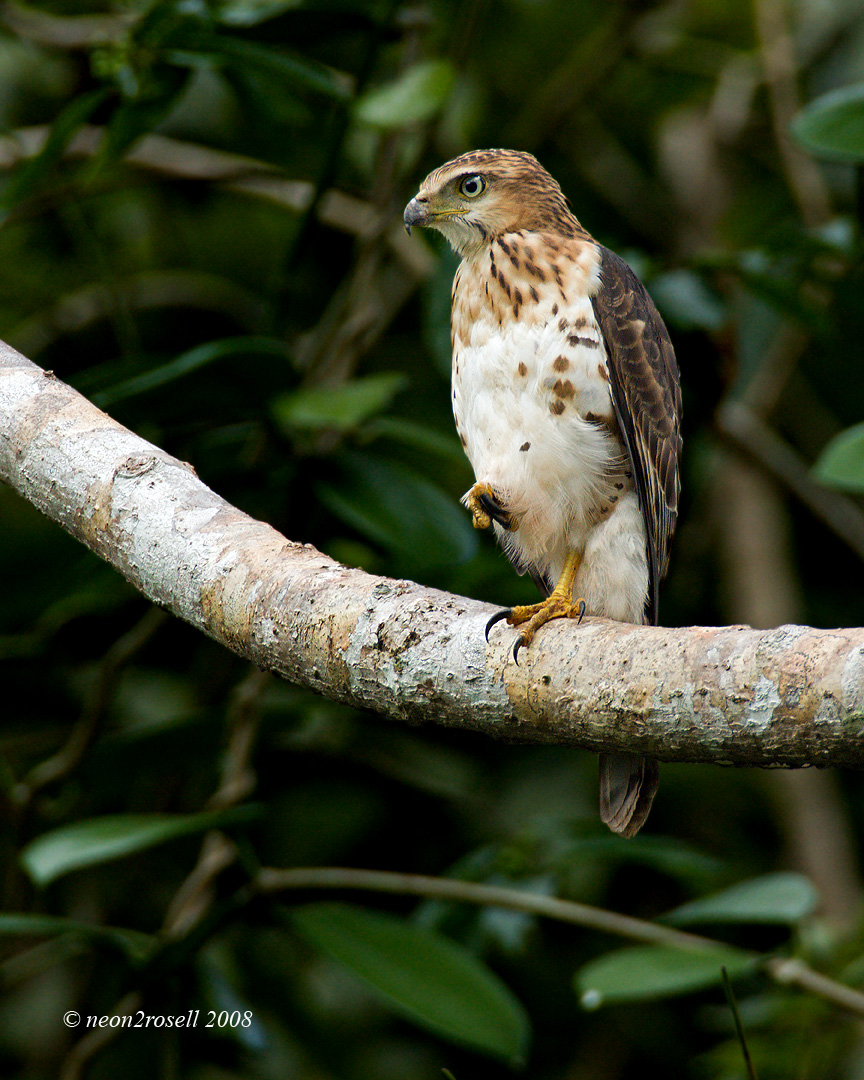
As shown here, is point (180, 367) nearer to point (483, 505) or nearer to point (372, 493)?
point (372, 493)

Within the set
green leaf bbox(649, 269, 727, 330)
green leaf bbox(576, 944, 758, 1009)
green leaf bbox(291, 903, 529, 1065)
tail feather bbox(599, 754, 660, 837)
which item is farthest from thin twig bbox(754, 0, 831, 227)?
green leaf bbox(291, 903, 529, 1065)

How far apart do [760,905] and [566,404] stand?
1484mm

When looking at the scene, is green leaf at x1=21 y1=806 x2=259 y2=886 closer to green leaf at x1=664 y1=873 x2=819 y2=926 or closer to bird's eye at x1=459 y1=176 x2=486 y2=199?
green leaf at x1=664 y1=873 x2=819 y2=926

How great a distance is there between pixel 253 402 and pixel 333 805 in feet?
5.64

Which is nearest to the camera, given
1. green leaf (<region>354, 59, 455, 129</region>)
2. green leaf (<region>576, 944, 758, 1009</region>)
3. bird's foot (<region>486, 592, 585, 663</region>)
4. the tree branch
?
the tree branch

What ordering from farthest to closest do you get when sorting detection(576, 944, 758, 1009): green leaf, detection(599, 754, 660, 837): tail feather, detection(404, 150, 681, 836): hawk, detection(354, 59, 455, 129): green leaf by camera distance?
detection(354, 59, 455, 129): green leaf, detection(576, 944, 758, 1009): green leaf, detection(404, 150, 681, 836): hawk, detection(599, 754, 660, 837): tail feather

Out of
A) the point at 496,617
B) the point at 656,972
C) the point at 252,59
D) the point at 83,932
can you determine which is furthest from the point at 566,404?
the point at 83,932

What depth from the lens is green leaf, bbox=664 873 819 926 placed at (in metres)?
2.88

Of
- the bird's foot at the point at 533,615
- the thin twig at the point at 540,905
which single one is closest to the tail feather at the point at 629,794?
the bird's foot at the point at 533,615

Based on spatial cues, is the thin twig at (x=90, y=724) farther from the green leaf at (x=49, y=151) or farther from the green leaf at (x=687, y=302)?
the green leaf at (x=687, y=302)

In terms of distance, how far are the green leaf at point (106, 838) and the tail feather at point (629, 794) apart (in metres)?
0.95

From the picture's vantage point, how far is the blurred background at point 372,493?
3213 mm

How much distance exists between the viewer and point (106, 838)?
2.76 metres

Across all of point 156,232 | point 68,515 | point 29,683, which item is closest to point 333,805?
point 29,683
